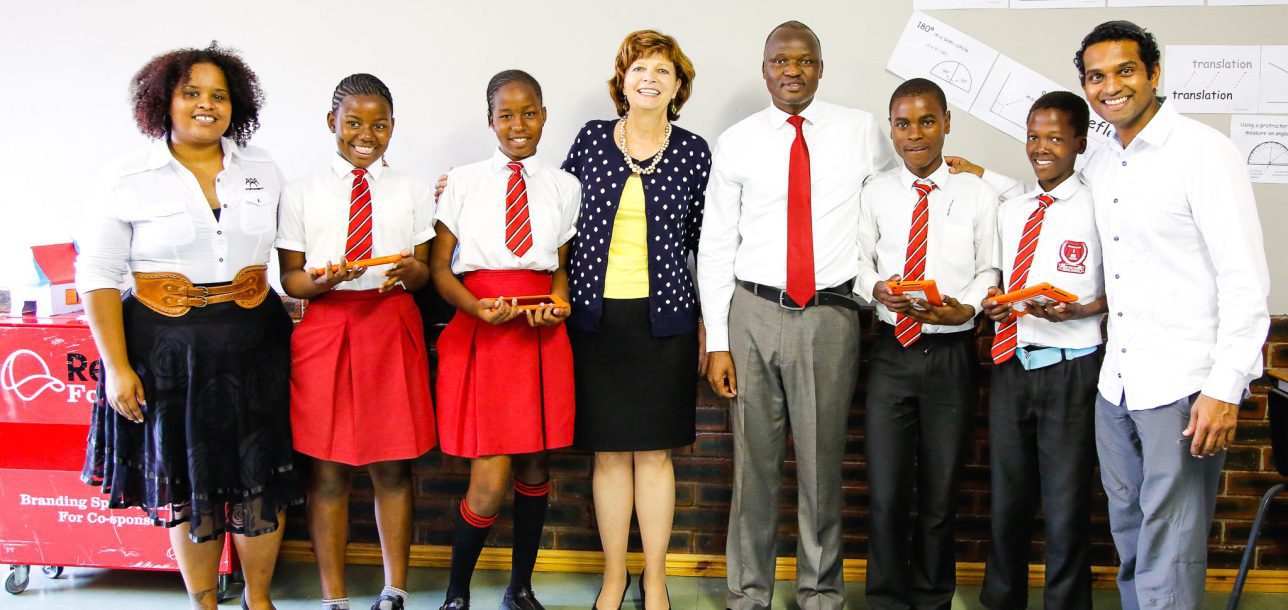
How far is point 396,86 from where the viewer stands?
304 centimetres

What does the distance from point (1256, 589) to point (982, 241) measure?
1.69m

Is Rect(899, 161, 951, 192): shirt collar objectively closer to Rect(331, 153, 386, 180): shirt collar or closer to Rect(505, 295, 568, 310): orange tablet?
Rect(505, 295, 568, 310): orange tablet

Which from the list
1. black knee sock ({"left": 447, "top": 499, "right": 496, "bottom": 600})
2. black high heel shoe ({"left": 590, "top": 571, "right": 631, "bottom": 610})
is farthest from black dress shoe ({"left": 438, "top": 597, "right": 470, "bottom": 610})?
black high heel shoe ({"left": 590, "top": 571, "right": 631, "bottom": 610})

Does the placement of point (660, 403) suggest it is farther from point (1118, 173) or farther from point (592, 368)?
point (1118, 173)

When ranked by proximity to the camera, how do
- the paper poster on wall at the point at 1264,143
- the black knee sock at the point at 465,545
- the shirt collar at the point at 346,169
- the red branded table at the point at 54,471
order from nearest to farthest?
the shirt collar at the point at 346,169 → the black knee sock at the point at 465,545 → the red branded table at the point at 54,471 → the paper poster on wall at the point at 1264,143

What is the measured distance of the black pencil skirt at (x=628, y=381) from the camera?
256cm

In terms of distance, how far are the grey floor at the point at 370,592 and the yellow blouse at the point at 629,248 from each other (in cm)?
108

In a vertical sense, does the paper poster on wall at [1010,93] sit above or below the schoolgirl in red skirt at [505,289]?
above

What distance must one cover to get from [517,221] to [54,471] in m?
1.75

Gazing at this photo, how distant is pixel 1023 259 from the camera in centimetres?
245

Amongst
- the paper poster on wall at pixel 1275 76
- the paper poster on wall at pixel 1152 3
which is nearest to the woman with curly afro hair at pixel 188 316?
the paper poster on wall at pixel 1152 3

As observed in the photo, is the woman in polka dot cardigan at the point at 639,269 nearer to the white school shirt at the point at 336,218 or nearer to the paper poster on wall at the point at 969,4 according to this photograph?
the white school shirt at the point at 336,218

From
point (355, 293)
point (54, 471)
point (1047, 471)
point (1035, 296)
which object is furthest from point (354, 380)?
point (1047, 471)

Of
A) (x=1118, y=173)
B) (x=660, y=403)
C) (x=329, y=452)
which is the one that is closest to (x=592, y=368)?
(x=660, y=403)
